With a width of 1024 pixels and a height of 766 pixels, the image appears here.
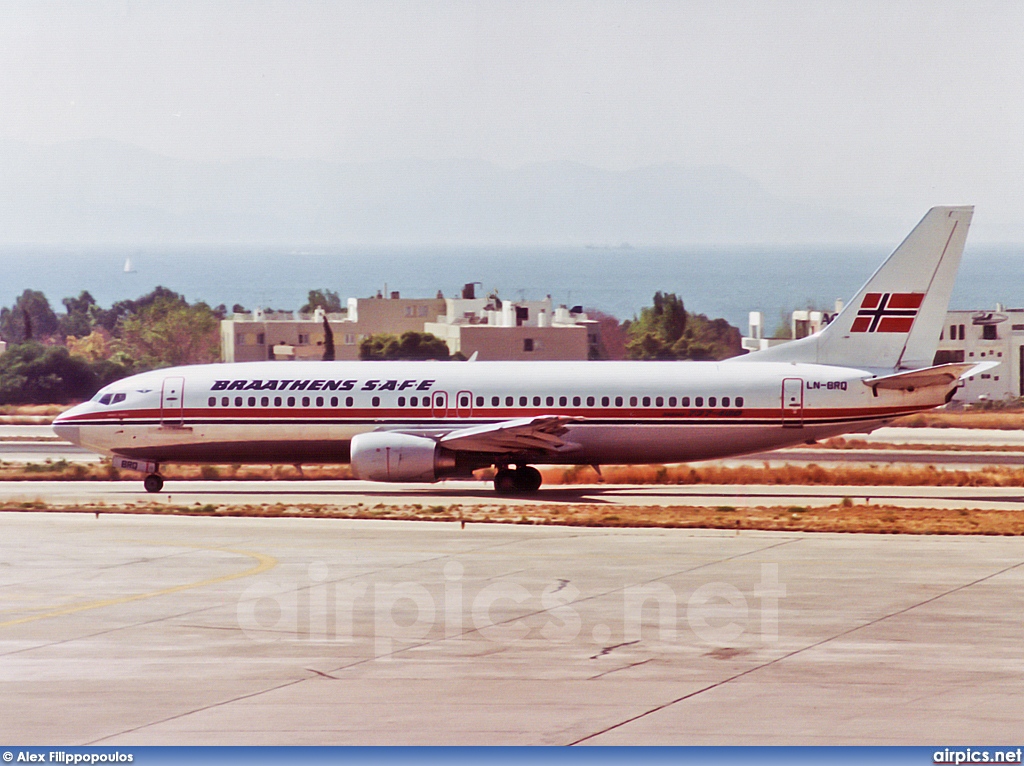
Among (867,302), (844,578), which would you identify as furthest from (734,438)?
(844,578)

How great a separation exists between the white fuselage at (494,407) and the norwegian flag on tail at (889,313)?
4.85 ft

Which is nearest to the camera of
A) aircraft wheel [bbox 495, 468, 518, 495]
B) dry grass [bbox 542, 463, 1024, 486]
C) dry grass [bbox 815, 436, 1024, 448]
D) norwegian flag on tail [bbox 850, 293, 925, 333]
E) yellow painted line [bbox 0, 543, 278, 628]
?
yellow painted line [bbox 0, 543, 278, 628]

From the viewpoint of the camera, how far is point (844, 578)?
914 inches

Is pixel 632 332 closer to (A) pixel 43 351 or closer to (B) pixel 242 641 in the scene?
(A) pixel 43 351

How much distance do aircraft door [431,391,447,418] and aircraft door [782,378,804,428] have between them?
30.9 feet

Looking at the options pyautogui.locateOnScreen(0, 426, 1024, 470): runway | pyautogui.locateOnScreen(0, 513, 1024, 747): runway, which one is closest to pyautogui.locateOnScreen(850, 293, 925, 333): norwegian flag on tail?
pyautogui.locateOnScreen(0, 426, 1024, 470): runway

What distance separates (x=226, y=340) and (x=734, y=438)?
87498 mm

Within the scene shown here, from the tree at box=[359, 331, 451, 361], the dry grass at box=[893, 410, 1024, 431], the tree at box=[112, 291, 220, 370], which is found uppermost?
the tree at box=[112, 291, 220, 370]

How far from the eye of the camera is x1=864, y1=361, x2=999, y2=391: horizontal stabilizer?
1451 inches

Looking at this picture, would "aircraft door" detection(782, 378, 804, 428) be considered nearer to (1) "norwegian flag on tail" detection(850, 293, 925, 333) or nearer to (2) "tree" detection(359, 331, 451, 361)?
(1) "norwegian flag on tail" detection(850, 293, 925, 333)

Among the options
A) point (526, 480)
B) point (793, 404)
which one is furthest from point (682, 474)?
point (793, 404)

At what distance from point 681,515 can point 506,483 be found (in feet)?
27.1

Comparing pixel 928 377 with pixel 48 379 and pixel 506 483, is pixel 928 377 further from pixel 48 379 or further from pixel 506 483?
pixel 48 379

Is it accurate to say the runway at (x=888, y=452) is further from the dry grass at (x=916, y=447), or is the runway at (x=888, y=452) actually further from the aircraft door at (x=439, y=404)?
the aircraft door at (x=439, y=404)
